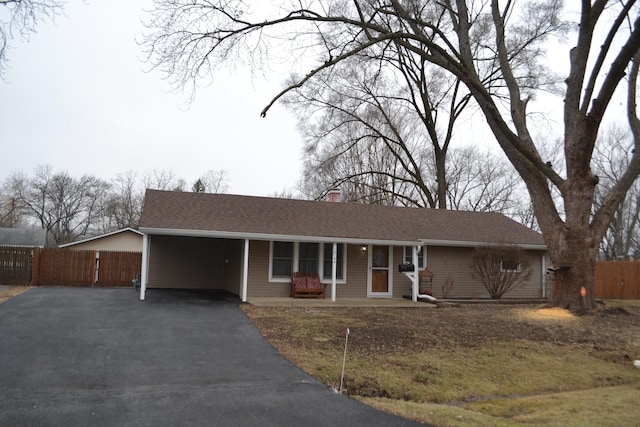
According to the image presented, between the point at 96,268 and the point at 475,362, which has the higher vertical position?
the point at 96,268

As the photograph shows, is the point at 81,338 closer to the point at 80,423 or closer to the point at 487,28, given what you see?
the point at 80,423

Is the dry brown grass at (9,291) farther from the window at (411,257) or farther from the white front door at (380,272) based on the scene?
the window at (411,257)

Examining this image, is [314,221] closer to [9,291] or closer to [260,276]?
[260,276]

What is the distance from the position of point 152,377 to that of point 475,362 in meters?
5.22

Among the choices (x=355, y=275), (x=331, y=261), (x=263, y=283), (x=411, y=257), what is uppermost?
(x=411, y=257)

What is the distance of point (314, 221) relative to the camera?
56.3 feet

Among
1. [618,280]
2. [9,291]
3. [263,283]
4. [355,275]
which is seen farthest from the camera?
[618,280]

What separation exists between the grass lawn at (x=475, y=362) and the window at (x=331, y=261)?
11.6 ft

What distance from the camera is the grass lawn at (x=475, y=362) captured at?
5930 mm

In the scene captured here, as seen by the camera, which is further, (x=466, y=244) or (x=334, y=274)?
(x=466, y=244)

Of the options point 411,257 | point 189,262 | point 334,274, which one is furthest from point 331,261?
point 189,262

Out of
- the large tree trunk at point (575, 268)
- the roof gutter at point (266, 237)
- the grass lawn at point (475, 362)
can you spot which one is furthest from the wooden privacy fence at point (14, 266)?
the large tree trunk at point (575, 268)

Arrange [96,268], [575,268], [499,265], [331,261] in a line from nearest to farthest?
[575,268] < [331,261] < [499,265] < [96,268]

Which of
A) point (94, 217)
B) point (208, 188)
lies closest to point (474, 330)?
point (208, 188)
